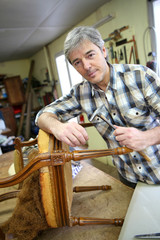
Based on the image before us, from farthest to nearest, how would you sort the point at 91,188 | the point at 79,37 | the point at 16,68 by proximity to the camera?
the point at 16,68, the point at 91,188, the point at 79,37

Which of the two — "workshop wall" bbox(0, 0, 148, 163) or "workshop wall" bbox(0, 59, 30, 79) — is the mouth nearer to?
"workshop wall" bbox(0, 0, 148, 163)

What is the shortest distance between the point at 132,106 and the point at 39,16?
2353mm

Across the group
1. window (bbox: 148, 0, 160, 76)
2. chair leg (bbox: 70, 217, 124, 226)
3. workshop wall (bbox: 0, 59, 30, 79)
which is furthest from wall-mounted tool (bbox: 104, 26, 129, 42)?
workshop wall (bbox: 0, 59, 30, 79)

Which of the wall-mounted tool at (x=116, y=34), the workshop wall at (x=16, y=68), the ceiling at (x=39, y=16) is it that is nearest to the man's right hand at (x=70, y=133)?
the ceiling at (x=39, y=16)

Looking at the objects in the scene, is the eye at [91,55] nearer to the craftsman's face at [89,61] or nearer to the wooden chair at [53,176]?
the craftsman's face at [89,61]

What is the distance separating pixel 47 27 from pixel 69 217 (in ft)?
10.8

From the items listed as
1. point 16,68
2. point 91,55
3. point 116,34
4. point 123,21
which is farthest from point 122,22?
point 16,68

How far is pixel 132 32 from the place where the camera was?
229 centimetres

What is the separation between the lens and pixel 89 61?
99cm

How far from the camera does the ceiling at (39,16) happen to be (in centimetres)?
219

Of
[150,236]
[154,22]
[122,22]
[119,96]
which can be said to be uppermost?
[122,22]

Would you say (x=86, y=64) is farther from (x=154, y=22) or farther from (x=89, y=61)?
(x=154, y=22)

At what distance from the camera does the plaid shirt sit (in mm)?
947

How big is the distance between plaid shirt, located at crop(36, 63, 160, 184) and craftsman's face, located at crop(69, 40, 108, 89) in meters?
0.08
